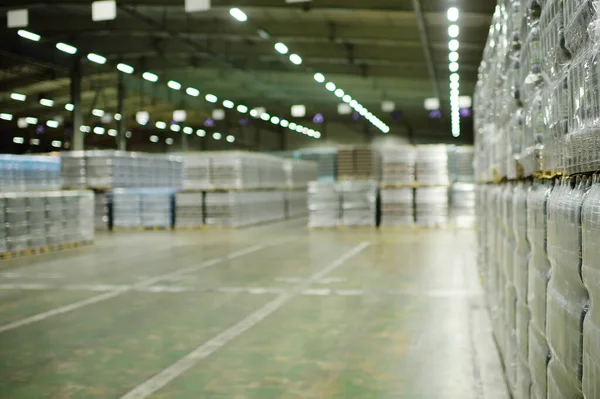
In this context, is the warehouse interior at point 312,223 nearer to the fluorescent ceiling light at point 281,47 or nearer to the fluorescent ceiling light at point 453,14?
the fluorescent ceiling light at point 281,47

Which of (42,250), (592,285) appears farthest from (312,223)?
(592,285)

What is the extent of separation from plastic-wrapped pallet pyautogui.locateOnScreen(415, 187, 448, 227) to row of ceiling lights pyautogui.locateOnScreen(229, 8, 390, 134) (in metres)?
6.16

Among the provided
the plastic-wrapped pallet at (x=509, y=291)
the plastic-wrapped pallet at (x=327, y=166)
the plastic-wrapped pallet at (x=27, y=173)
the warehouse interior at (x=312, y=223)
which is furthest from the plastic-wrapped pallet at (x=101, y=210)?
the plastic-wrapped pallet at (x=509, y=291)

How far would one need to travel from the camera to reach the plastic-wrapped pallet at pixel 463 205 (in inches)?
752

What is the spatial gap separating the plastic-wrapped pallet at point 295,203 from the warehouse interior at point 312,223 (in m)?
0.34

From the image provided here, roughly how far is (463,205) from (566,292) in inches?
696

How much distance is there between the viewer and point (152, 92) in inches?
1218

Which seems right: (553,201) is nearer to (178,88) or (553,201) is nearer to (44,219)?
(44,219)

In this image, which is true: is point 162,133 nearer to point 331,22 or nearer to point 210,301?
point 331,22

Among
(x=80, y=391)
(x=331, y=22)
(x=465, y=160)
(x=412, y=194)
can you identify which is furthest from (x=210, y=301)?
(x=465, y=160)

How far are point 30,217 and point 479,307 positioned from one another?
8380mm

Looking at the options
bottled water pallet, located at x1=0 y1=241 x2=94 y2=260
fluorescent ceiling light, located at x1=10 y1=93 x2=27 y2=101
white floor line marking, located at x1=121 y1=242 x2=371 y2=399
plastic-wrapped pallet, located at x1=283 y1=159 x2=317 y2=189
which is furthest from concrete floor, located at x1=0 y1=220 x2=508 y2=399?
fluorescent ceiling light, located at x1=10 y1=93 x2=27 y2=101

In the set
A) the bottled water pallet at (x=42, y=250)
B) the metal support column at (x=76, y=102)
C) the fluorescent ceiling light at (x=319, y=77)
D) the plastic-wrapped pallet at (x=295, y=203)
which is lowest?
the bottled water pallet at (x=42, y=250)

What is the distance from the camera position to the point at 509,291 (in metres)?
3.83
